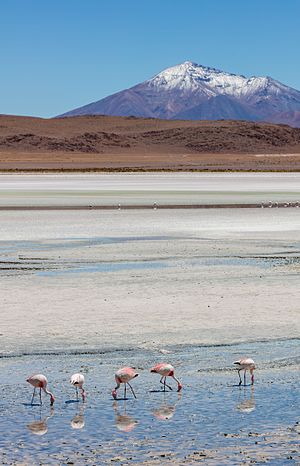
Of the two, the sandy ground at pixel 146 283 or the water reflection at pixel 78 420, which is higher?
the sandy ground at pixel 146 283

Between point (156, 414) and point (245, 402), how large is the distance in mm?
900

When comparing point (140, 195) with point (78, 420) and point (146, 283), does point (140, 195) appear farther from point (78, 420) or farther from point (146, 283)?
point (78, 420)

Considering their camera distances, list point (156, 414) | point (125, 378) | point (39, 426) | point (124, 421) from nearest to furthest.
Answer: point (39, 426) < point (124, 421) < point (156, 414) < point (125, 378)

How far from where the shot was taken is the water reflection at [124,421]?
9016 millimetres

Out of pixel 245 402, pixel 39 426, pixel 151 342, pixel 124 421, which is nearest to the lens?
pixel 39 426

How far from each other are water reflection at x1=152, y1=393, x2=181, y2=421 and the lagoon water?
0.02 m

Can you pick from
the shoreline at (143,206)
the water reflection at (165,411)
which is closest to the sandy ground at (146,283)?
the water reflection at (165,411)

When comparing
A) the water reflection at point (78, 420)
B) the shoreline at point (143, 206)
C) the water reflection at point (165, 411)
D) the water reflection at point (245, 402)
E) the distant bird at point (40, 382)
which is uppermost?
the shoreline at point (143, 206)

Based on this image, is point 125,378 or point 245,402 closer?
point 125,378

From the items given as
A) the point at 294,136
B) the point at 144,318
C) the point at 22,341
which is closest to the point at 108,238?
the point at 144,318

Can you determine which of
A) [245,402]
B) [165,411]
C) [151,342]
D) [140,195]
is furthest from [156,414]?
[140,195]

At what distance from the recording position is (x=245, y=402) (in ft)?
32.3

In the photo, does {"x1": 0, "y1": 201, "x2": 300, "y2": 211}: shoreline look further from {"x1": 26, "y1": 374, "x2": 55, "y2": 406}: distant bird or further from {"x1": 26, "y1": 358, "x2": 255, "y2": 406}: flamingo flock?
{"x1": 26, "y1": 374, "x2": 55, "y2": 406}: distant bird

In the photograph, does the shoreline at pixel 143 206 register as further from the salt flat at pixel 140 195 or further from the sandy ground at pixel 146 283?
the sandy ground at pixel 146 283
